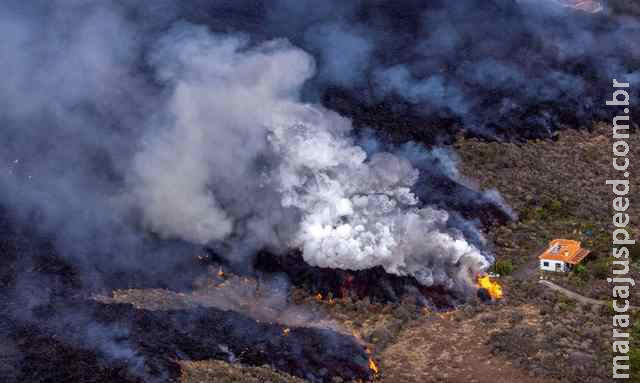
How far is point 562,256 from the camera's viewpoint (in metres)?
48.0

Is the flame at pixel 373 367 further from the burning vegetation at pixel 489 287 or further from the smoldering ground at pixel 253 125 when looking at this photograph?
the burning vegetation at pixel 489 287

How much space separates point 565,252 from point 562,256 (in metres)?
0.63

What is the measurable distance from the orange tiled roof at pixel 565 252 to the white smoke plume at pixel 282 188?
3.32 metres

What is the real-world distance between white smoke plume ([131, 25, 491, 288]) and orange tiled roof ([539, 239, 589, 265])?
3319 mm

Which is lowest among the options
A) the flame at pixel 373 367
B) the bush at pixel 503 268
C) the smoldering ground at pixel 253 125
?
the bush at pixel 503 268

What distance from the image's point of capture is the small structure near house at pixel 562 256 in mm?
47531

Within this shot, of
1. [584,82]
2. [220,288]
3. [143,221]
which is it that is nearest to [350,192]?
[220,288]

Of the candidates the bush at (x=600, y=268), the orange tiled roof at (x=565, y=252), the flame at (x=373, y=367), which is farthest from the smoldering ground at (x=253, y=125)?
the flame at (x=373, y=367)

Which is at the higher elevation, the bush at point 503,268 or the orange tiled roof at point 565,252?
the orange tiled roof at point 565,252

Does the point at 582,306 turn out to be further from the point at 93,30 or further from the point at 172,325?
the point at 93,30

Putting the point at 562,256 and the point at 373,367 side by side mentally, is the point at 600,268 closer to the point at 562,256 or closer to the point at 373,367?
the point at 562,256

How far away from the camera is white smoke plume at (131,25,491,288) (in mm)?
45812

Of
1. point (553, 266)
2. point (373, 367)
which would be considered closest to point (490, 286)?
point (553, 266)

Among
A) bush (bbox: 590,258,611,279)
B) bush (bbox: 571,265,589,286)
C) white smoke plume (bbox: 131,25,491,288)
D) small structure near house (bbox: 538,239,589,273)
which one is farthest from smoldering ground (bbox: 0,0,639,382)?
bush (bbox: 590,258,611,279)
